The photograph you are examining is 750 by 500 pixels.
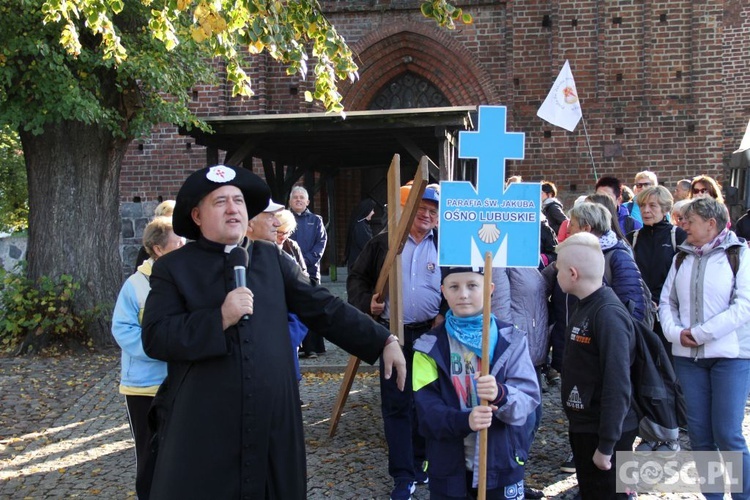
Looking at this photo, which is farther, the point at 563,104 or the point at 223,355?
the point at 563,104

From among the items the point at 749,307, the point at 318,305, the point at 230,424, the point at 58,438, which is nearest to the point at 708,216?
the point at 749,307

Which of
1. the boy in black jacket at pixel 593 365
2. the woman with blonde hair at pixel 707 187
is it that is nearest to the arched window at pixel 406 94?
the woman with blonde hair at pixel 707 187

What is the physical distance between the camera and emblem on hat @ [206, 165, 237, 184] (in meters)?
2.78

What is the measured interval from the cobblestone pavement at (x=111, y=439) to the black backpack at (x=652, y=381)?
1.30 metres

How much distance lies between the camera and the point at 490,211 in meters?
3.66

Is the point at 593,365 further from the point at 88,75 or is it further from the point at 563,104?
the point at 563,104

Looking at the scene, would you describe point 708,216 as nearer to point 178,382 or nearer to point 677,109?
point 178,382

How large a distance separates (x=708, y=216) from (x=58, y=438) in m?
5.20

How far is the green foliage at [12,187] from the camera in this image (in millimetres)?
18297

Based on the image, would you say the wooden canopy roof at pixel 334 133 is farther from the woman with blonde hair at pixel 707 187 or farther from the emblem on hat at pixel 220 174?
the emblem on hat at pixel 220 174

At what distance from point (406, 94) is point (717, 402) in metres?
12.3

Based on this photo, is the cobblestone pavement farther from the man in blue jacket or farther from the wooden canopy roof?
the wooden canopy roof

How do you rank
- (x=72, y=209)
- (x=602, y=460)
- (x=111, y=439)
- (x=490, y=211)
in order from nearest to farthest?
(x=602, y=460), (x=490, y=211), (x=111, y=439), (x=72, y=209)

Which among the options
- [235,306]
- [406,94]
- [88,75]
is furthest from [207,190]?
[406,94]
